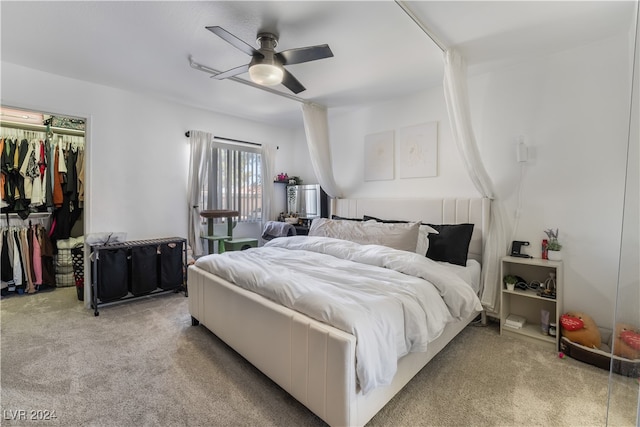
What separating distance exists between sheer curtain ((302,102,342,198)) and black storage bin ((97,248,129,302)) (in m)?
2.62

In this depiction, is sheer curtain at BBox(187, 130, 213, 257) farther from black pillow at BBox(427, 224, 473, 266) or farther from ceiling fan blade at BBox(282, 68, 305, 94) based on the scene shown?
black pillow at BBox(427, 224, 473, 266)

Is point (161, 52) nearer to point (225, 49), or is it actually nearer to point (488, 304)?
point (225, 49)

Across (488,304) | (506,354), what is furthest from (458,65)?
(506,354)

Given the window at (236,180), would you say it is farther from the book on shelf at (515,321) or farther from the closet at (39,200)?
the book on shelf at (515,321)

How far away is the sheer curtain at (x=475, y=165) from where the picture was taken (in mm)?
2523

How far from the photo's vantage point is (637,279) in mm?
1271

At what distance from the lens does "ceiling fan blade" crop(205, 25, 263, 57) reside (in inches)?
71.0

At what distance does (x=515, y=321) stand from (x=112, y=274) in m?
4.26

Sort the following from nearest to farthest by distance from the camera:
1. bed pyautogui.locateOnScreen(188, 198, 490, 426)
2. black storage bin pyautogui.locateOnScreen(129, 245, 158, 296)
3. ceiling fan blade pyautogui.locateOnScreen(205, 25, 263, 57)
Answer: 1. bed pyautogui.locateOnScreen(188, 198, 490, 426)
2. ceiling fan blade pyautogui.locateOnScreen(205, 25, 263, 57)
3. black storage bin pyautogui.locateOnScreen(129, 245, 158, 296)

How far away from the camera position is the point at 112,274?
3.17 metres

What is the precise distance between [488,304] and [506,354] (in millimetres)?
511

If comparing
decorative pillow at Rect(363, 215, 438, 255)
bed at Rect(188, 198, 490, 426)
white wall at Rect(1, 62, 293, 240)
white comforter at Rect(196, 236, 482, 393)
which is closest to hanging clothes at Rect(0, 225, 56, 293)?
white wall at Rect(1, 62, 293, 240)

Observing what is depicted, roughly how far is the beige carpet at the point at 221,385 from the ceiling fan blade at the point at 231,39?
233cm

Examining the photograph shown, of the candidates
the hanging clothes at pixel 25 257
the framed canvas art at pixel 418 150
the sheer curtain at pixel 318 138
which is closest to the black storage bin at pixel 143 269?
the hanging clothes at pixel 25 257
